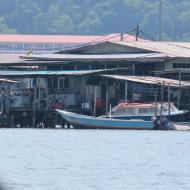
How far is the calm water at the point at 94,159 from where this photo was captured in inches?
1539

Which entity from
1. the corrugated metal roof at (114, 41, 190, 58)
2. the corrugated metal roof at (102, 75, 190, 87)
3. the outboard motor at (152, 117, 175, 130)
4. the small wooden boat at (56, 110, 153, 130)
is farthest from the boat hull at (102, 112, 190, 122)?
the corrugated metal roof at (114, 41, 190, 58)

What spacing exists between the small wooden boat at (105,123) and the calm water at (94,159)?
0.39m

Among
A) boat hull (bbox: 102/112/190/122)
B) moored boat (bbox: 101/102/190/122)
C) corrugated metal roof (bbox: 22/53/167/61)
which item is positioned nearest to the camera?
moored boat (bbox: 101/102/190/122)

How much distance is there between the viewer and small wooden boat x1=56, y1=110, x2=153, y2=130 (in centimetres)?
6619

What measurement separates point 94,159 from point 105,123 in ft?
61.2

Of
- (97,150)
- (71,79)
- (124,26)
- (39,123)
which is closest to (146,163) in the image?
(97,150)

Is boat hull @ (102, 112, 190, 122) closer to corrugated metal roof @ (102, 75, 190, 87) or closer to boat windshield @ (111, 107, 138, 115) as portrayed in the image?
boat windshield @ (111, 107, 138, 115)

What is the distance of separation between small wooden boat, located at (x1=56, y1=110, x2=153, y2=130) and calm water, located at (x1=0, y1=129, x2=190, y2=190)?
1.27 feet

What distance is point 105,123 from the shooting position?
66.2 m

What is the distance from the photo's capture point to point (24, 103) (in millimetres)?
71625

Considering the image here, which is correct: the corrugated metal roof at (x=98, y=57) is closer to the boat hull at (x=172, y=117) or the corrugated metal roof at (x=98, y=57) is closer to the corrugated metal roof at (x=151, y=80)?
the corrugated metal roof at (x=151, y=80)

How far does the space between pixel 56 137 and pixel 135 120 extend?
7514mm

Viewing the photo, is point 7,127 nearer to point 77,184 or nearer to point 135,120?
point 135,120

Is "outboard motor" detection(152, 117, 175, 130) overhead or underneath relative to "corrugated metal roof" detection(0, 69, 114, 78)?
underneath
